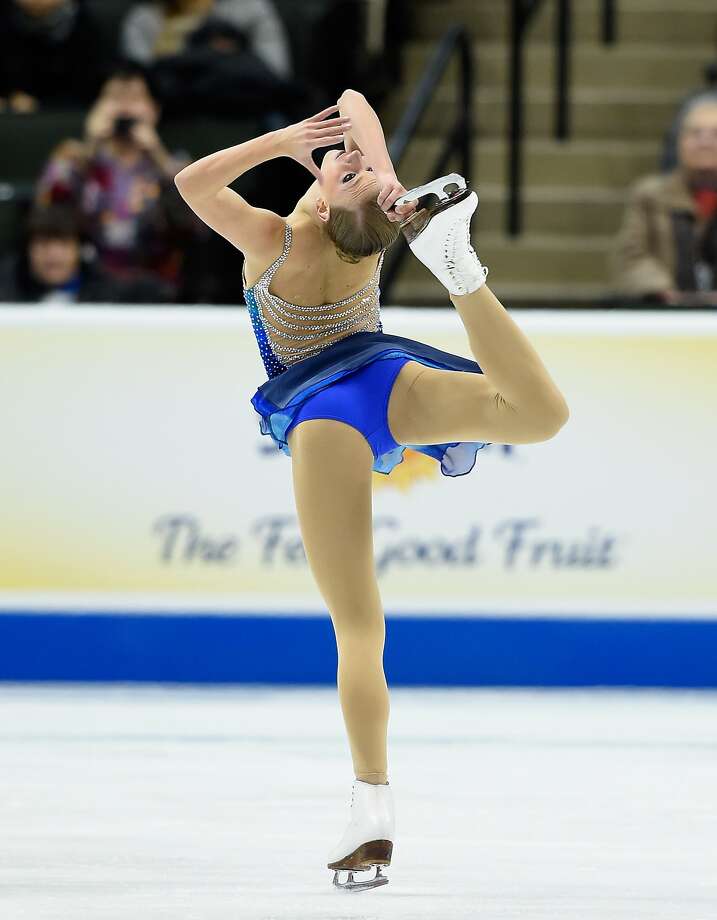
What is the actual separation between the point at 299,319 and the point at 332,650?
2.23m

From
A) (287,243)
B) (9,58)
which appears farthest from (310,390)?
(9,58)

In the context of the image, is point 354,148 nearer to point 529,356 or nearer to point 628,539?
point 529,356

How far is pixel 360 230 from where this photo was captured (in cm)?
307

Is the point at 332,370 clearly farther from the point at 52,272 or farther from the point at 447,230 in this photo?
the point at 52,272

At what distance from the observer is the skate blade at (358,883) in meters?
3.03

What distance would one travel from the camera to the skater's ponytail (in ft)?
10.1

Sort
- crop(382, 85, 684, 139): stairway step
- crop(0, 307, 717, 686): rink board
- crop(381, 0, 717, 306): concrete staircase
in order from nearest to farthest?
crop(0, 307, 717, 686): rink board < crop(381, 0, 717, 306): concrete staircase < crop(382, 85, 684, 139): stairway step

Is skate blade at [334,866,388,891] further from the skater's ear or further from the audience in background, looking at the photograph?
the audience in background

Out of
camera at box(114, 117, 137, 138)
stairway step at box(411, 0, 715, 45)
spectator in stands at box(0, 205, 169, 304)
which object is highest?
stairway step at box(411, 0, 715, 45)

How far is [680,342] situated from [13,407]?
2118 mm

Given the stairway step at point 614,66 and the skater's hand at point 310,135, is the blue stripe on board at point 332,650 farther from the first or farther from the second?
the stairway step at point 614,66

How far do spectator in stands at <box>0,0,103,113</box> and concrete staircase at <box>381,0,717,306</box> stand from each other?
1.42 m

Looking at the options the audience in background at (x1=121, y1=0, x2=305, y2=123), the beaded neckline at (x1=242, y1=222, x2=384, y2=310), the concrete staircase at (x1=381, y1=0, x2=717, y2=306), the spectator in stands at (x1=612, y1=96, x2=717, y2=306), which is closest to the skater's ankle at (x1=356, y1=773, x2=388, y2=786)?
the beaded neckline at (x1=242, y1=222, x2=384, y2=310)

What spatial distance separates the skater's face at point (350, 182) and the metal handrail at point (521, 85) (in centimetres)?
371
